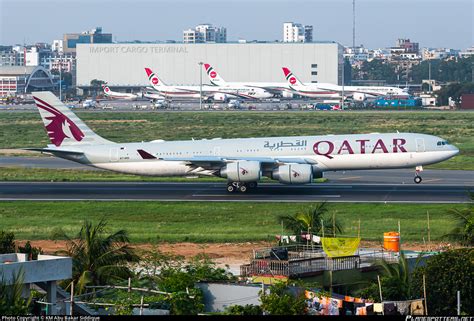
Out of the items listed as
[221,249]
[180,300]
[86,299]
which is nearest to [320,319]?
[180,300]

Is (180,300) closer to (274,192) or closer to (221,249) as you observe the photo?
(221,249)

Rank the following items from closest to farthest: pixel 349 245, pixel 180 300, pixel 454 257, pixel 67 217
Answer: pixel 180 300, pixel 454 257, pixel 349 245, pixel 67 217

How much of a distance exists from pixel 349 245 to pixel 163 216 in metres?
22.3

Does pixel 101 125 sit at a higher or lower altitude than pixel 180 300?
higher

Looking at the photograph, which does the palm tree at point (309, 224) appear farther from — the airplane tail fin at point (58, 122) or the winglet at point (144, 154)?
the airplane tail fin at point (58, 122)

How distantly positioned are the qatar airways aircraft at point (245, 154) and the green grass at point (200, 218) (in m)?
4.83

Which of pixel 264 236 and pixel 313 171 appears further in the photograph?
pixel 313 171

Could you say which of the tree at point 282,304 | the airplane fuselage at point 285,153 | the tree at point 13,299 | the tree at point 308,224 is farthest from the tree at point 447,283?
the airplane fuselage at point 285,153

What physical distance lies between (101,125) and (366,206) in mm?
96647

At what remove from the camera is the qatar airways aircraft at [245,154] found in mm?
67688

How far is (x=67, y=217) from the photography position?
58.9 meters

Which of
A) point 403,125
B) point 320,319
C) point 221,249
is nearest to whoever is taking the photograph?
point 320,319

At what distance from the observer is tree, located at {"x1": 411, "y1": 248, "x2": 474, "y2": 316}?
32656 millimetres

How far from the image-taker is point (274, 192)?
69000mm
